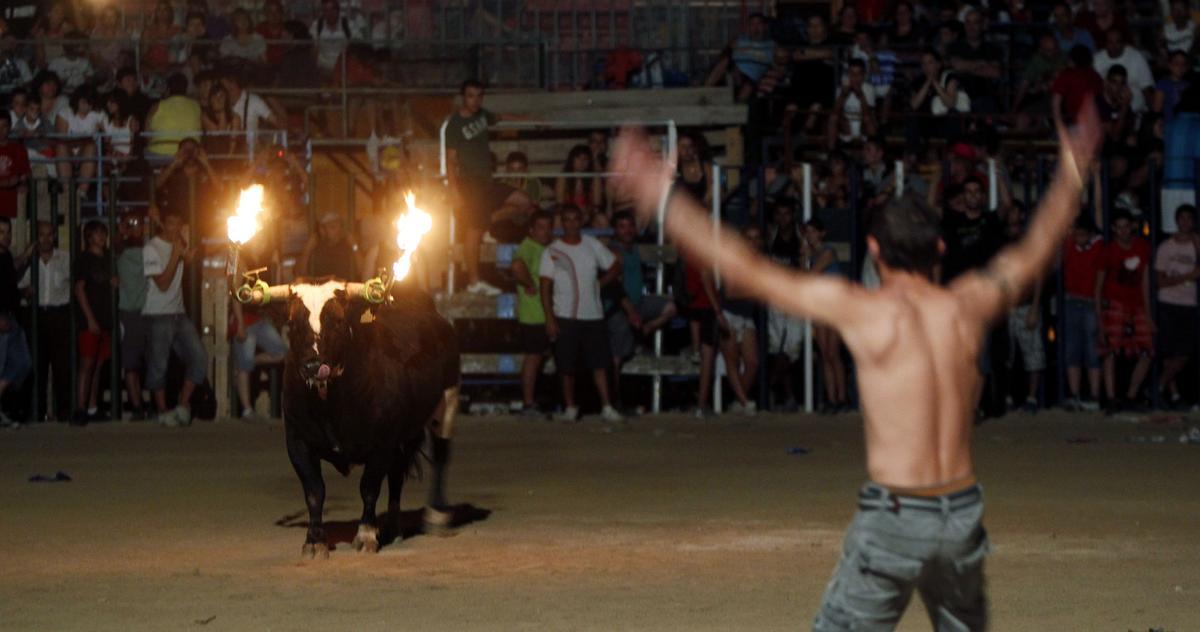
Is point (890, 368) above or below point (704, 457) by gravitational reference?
above

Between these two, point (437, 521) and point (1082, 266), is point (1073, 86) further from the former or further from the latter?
point (437, 521)

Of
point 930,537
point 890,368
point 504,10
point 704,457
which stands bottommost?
point 704,457

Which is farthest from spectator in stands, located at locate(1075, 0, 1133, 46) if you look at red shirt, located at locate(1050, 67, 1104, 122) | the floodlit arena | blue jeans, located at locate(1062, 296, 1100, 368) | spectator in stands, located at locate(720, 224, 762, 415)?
spectator in stands, located at locate(720, 224, 762, 415)

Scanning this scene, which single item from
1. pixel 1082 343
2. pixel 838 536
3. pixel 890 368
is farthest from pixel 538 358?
pixel 890 368

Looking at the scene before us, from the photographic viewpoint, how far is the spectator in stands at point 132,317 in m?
20.4

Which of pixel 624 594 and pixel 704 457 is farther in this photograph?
pixel 704 457

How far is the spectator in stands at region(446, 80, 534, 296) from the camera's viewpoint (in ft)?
68.8

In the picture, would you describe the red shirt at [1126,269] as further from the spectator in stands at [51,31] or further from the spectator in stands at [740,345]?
the spectator in stands at [51,31]

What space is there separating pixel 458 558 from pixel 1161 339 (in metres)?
12.0

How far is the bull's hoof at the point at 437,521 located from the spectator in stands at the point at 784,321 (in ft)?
27.4

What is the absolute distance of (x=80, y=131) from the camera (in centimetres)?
2277

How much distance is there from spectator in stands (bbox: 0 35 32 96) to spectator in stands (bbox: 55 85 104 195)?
1244 millimetres

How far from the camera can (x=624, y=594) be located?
9.75 meters

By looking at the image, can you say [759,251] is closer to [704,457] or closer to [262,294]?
[704,457]
